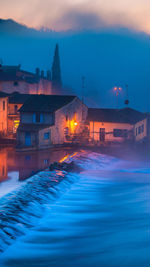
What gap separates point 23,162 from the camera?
73.0ft

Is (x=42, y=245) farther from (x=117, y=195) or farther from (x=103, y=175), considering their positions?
(x=103, y=175)

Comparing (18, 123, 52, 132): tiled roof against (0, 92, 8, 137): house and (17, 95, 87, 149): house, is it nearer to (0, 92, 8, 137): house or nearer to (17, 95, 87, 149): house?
(17, 95, 87, 149): house

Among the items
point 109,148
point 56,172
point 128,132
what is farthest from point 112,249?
point 128,132

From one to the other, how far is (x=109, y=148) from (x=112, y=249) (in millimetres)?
22769

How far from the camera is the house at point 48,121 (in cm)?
3045

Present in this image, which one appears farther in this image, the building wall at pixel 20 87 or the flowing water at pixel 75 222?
the building wall at pixel 20 87

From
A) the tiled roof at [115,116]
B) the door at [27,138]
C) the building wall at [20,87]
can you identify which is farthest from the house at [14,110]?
the building wall at [20,87]

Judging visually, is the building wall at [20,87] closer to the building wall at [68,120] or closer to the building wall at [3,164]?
the building wall at [68,120]

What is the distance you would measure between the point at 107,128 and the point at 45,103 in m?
8.09

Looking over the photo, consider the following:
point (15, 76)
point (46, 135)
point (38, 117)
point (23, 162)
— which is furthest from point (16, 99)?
point (23, 162)

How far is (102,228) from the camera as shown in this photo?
10875 mm

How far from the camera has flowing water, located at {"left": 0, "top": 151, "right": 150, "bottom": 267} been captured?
28.3 feet

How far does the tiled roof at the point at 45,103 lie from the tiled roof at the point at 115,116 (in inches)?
145

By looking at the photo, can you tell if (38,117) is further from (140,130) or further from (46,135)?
(140,130)
